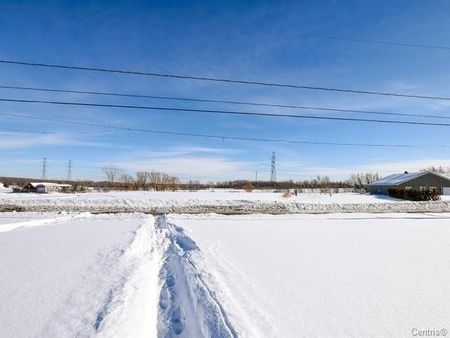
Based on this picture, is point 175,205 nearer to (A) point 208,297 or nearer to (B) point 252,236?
(B) point 252,236

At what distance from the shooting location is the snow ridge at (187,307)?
15.6 feet

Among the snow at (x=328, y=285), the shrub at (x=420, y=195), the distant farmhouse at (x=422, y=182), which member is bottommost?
the snow at (x=328, y=285)

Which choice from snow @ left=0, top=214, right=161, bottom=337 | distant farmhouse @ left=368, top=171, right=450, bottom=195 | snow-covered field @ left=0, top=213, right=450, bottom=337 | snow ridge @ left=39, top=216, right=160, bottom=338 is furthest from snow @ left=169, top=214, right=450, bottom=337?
distant farmhouse @ left=368, top=171, right=450, bottom=195

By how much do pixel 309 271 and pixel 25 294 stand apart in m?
5.34

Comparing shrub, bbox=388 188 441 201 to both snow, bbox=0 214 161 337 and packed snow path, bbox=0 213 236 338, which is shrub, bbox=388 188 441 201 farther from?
snow, bbox=0 214 161 337

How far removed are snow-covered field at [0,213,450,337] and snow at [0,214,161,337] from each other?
0.07ft

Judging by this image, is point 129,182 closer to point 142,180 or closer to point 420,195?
point 142,180

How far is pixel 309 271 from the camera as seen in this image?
7.86 metres

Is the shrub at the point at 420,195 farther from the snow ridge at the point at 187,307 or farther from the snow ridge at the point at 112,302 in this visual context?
the snow ridge at the point at 112,302

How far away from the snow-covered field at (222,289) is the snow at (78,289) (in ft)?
0.07

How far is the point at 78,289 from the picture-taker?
6.38 m

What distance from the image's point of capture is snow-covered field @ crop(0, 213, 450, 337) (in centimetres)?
478

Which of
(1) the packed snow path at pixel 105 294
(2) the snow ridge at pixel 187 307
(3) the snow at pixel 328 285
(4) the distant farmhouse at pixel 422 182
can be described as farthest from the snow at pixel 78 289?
(4) the distant farmhouse at pixel 422 182

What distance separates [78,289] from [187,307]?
6.71 ft
